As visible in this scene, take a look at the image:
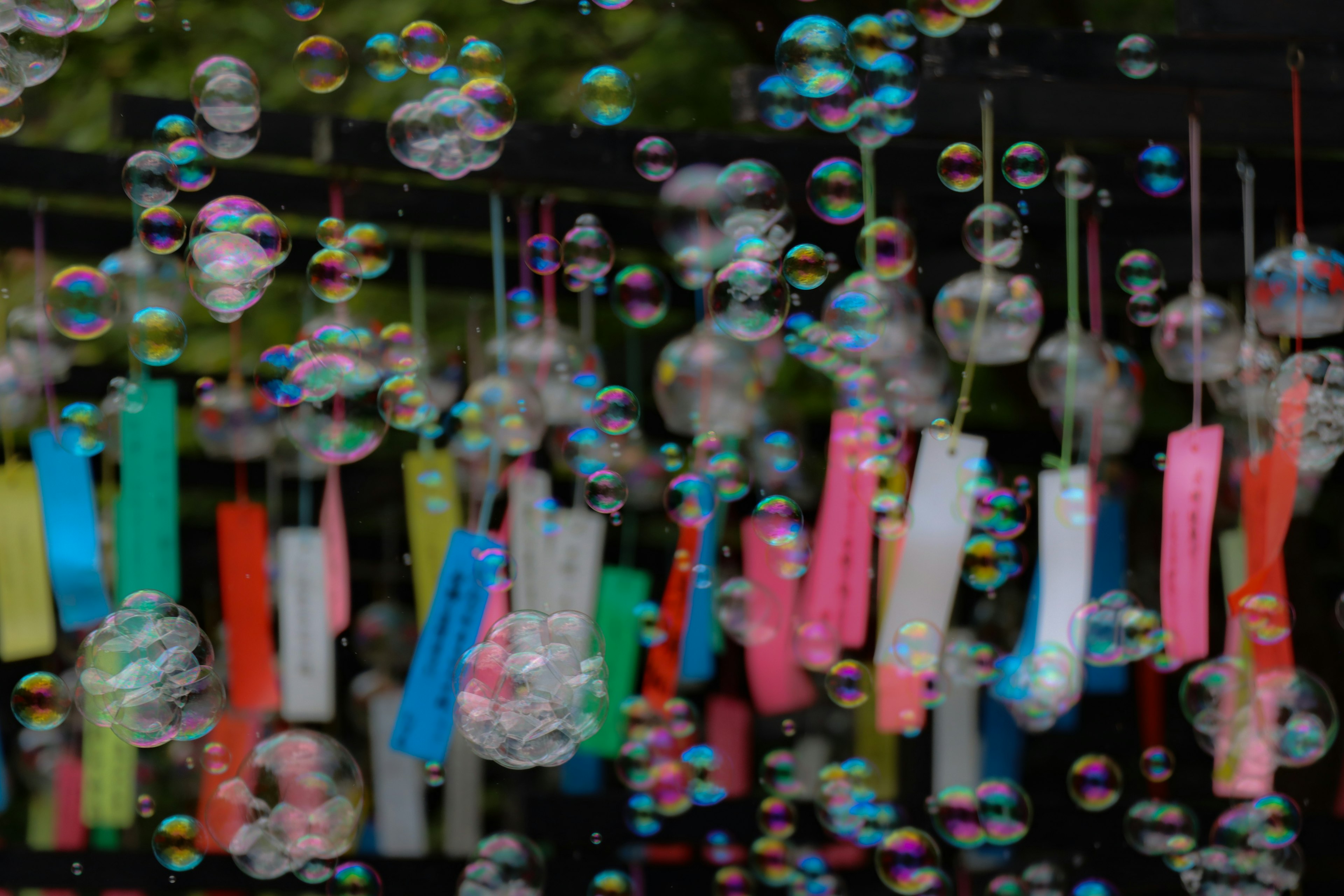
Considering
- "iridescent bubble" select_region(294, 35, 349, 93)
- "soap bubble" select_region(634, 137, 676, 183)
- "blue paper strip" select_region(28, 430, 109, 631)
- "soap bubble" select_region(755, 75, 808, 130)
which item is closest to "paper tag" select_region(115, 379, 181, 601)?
"blue paper strip" select_region(28, 430, 109, 631)

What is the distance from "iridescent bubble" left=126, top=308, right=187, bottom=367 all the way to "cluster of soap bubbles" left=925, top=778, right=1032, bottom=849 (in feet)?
5.89

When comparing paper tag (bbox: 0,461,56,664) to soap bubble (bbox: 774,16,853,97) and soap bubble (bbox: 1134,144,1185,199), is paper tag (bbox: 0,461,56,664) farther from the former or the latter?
soap bubble (bbox: 1134,144,1185,199)

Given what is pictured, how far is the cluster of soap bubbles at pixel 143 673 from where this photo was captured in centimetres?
272

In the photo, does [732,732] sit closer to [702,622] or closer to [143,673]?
[702,622]

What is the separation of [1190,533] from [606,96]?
4.79 ft

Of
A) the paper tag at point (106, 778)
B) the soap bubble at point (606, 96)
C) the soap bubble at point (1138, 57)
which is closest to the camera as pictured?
the soap bubble at point (1138, 57)

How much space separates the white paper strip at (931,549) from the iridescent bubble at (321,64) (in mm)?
1538

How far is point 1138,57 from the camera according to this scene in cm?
229

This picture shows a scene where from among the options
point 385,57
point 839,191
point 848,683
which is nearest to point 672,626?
point 848,683

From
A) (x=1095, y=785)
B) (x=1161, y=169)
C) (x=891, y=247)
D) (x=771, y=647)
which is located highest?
(x=1161, y=169)

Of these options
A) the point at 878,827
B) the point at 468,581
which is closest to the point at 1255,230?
the point at 878,827

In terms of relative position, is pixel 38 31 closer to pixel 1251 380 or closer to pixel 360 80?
pixel 360 80

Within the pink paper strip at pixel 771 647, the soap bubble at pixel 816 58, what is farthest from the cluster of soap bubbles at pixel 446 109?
the pink paper strip at pixel 771 647

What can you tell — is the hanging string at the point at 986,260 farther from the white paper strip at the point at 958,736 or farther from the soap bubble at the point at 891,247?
the white paper strip at the point at 958,736
